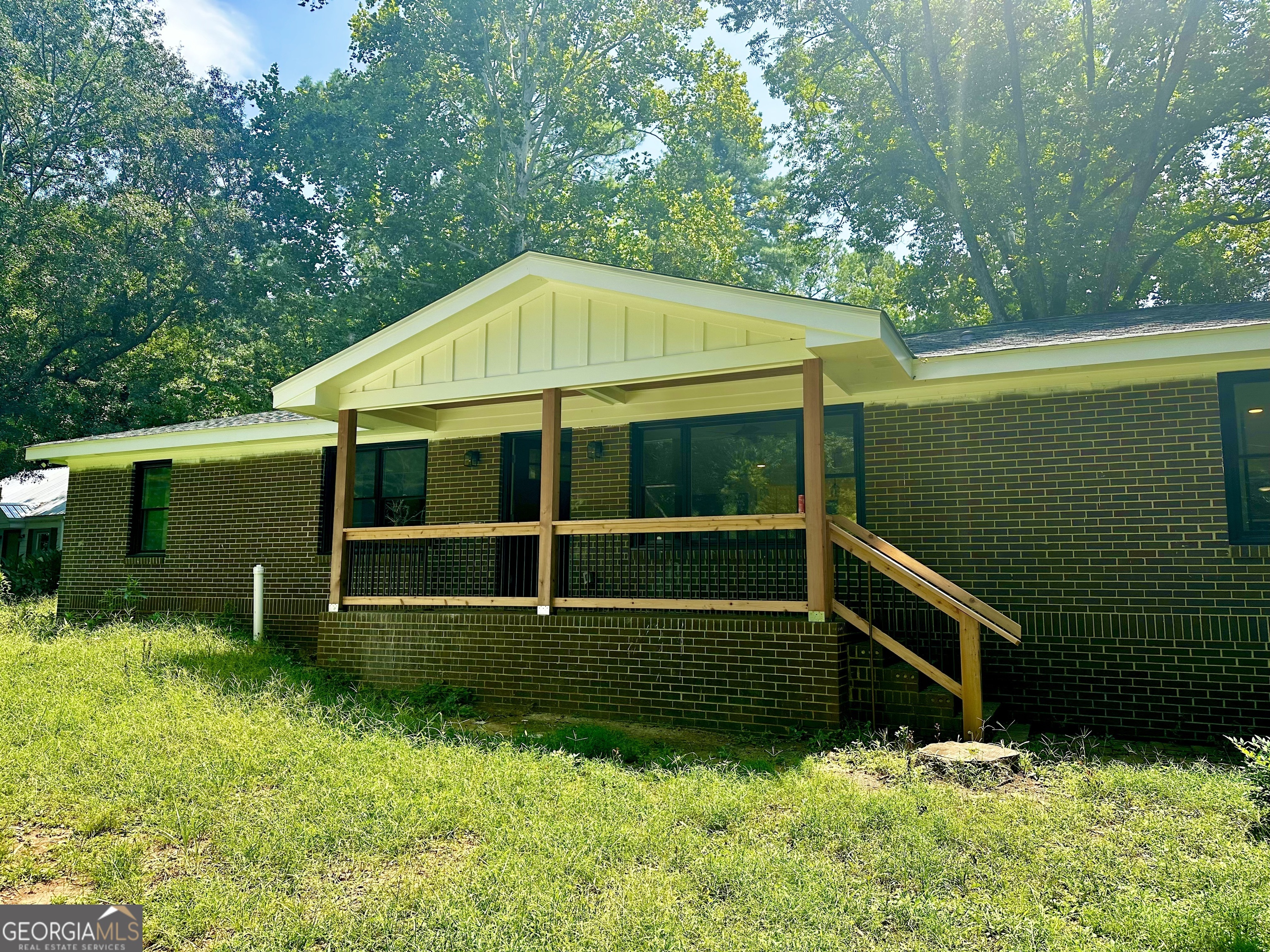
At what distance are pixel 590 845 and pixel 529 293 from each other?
5.88 metres

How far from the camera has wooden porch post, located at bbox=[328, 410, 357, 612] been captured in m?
9.86

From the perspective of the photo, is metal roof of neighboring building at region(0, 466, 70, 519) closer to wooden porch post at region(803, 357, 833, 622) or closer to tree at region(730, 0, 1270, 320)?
tree at region(730, 0, 1270, 320)

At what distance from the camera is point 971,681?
21.7ft

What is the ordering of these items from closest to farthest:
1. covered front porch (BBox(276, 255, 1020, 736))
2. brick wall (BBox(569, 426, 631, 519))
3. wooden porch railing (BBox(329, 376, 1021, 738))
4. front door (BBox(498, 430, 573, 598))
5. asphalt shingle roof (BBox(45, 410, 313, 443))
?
wooden porch railing (BBox(329, 376, 1021, 738)) < covered front porch (BBox(276, 255, 1020, 736)) < brick wall (BBox(569, 426, 631, 519)) < front door (BBox(498, 430, 573, 598)) < asphalt shingle roof (BBox(45, 410, 313, 443))

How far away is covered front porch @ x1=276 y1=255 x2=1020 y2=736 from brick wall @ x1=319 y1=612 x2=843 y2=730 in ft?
0.61

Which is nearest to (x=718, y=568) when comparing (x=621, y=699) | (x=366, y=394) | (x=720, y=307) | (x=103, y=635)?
(x=621, y=699)

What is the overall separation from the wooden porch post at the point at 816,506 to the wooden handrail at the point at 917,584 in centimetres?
19

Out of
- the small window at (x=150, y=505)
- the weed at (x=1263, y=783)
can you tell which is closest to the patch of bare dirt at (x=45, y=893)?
the weed at (x=1263, y=783)

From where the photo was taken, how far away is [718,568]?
812cm

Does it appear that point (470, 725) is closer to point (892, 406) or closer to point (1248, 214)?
point (892, 406)

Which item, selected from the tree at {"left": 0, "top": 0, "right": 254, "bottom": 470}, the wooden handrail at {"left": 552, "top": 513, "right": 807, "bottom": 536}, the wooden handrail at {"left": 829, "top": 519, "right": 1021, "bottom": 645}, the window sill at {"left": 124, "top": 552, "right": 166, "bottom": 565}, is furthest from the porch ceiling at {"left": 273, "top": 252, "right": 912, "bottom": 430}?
the tree at {"left": 0, "top": 0, "right": 254, "bottom": 470}

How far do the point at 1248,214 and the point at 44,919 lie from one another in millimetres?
23860

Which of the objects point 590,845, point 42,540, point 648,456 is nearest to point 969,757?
point 590,845

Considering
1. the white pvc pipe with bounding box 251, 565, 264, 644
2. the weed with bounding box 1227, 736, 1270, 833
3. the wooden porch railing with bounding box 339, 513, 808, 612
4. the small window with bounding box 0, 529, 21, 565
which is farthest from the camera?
the small window with bounding box 0, 529, 21, 565
